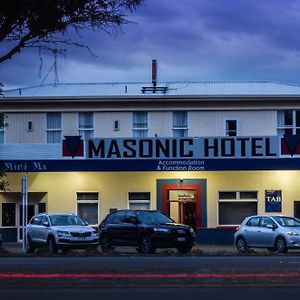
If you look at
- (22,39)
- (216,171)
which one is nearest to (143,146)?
(216,171)

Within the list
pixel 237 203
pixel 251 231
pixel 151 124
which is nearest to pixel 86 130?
pixel 151 124

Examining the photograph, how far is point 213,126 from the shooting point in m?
37.9

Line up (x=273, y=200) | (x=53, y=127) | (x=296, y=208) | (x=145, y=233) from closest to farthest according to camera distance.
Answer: (x=145, y=233), (x=273, y=200), (x=296, y=208), (x=53, y=127)

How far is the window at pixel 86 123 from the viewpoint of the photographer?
38.3m

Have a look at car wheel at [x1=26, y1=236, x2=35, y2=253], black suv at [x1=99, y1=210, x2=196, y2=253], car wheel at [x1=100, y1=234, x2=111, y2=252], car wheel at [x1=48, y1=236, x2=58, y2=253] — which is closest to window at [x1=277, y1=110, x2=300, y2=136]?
black suv at [x1=99, y1=210, x2=196, y2=253]

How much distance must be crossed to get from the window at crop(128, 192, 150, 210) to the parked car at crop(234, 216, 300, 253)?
10.0 metres

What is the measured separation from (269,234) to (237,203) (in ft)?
35.2

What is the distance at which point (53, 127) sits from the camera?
127ft

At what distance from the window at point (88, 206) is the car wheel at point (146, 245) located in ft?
40.4

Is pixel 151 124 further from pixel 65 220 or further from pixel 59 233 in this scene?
pixel 59 233

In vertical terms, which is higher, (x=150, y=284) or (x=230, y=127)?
(x=230, y=127)

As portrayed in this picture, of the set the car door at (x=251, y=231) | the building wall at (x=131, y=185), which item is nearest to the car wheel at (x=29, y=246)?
the car door at (x=251, y=231)

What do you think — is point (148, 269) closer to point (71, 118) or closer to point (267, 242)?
point (267, 242)

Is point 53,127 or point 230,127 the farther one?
point 53,127
